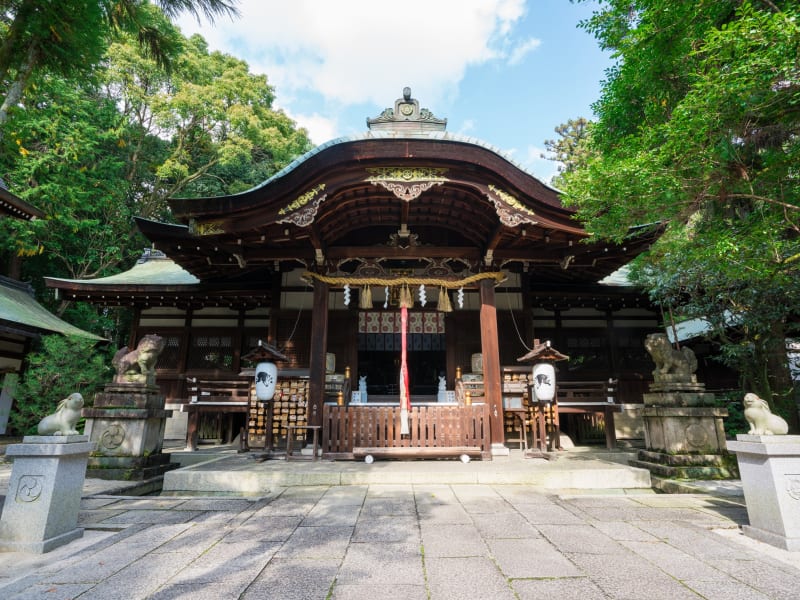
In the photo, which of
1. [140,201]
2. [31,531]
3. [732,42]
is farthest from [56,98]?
[732,42]

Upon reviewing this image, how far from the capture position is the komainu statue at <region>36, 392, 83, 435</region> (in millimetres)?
3832

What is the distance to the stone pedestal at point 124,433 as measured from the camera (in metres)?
6.35

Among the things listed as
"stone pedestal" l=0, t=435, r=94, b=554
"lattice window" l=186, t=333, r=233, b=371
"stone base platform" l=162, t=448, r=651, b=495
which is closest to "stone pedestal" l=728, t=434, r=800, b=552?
"stone base platform" l=162, t=448, r=651, b=495

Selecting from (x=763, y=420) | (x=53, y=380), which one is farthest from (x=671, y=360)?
(x=53, y=380)

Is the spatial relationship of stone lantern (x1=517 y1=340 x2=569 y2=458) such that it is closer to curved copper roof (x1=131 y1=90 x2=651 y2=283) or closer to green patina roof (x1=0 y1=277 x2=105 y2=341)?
curved copper roof (x1=131 y1=90 x2=651 y2=283)

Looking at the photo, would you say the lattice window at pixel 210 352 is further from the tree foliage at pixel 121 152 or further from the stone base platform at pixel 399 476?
the tree foliage at pixel 121 152

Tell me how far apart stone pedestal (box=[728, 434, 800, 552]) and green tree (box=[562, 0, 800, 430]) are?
220 cm

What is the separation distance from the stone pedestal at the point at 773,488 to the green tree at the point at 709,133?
220 cm

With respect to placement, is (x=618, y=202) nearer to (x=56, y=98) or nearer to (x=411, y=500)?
(x=411, y=500)

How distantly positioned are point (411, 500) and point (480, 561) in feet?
6.58

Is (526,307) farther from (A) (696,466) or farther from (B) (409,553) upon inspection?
(B) (409,553)

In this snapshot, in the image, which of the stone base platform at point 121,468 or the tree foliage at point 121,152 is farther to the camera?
the tree foliage at point 121,152

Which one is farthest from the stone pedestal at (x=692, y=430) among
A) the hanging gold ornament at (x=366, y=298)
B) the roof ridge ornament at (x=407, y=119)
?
the roof ridge ornament at (x=407, y=119)

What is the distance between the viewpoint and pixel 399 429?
23.9 feet
